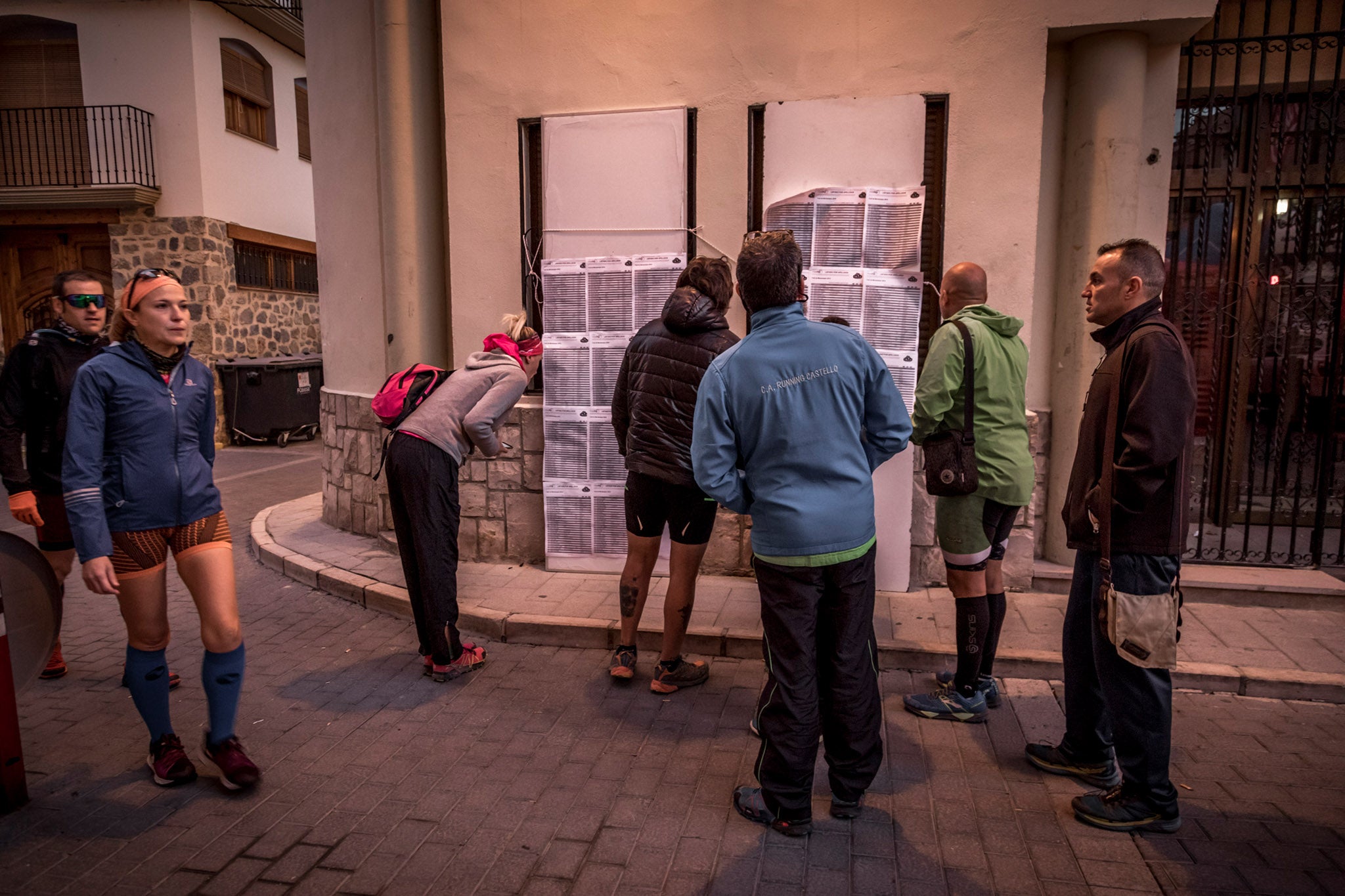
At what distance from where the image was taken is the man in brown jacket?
9.47ft

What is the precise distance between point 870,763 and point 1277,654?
2995 mm

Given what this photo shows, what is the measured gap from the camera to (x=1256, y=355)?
609 cm

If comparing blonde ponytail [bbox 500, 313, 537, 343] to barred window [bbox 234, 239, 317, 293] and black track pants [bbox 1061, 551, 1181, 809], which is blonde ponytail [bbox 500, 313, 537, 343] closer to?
black track pants [bbox 1061, 551, 1181, 809]

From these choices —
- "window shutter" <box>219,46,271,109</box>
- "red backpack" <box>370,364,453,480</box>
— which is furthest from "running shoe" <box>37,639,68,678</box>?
"window shutter" <box>219,46,271,109</box>

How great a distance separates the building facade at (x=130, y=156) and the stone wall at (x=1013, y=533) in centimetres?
1290

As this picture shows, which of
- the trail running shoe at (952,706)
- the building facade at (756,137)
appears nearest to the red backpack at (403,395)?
the building facade at (756,137)

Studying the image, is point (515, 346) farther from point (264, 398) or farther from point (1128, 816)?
point (264, 398)

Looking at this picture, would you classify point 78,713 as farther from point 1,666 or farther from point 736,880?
point 736,880

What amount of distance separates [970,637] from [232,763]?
10.7 feet

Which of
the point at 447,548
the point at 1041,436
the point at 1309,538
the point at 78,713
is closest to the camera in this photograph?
the point at 78,713

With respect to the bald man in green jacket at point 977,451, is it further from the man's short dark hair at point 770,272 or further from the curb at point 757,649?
the man's short dark hair at point 770,272

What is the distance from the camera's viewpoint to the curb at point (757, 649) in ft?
14.1

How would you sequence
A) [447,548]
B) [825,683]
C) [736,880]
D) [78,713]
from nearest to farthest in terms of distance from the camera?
[736,880], [825,683], [78,713], [447,548]

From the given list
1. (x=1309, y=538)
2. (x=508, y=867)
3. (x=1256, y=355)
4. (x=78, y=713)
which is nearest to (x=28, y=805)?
(x=78, y=713)
